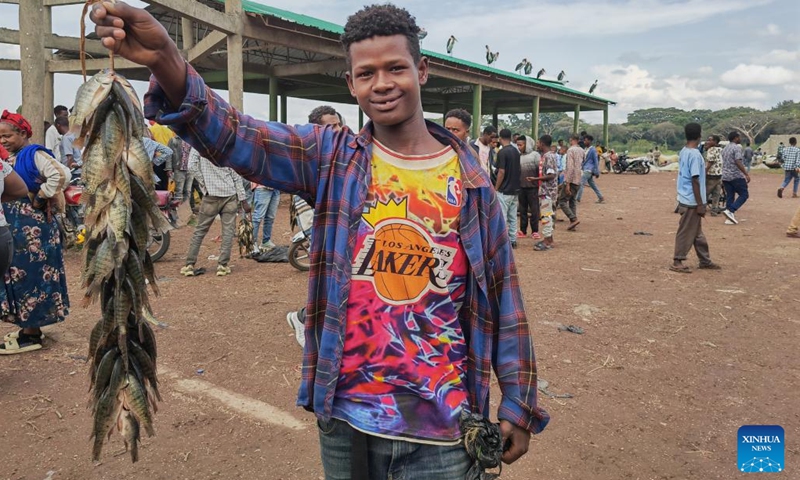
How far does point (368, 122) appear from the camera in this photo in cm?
165

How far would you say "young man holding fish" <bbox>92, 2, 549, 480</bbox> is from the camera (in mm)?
1493

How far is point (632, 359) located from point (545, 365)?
2.59 feet

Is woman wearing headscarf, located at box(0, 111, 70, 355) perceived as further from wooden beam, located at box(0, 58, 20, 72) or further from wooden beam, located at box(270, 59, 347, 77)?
wooden beam, located at box(0, 58, 20, 72)

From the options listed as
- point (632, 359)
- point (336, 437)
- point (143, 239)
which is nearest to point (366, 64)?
point (143, 239)

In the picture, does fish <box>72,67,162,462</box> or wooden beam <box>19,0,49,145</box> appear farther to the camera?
wooden beam <box>19,0,49,145</box>

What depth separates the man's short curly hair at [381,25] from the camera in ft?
4.94

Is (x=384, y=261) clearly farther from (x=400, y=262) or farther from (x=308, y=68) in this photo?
(x=308, y=68)

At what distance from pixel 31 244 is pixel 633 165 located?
29.0m

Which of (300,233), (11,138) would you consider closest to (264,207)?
(300,233)

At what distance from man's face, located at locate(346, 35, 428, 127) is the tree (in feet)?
189

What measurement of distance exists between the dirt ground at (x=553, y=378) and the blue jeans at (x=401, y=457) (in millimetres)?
1699

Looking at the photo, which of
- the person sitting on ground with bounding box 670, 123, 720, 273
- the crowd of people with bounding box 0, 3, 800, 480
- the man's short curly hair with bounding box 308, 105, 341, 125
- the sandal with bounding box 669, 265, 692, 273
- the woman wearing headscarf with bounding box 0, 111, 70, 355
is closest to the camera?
the crowd of people with bounding box 0, 3, 800, 480

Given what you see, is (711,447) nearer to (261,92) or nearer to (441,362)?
(441,362)

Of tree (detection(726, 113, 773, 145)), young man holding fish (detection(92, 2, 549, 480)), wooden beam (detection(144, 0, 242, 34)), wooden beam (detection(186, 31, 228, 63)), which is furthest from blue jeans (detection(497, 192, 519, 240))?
tree (detection(726, 113, 773, 145))
